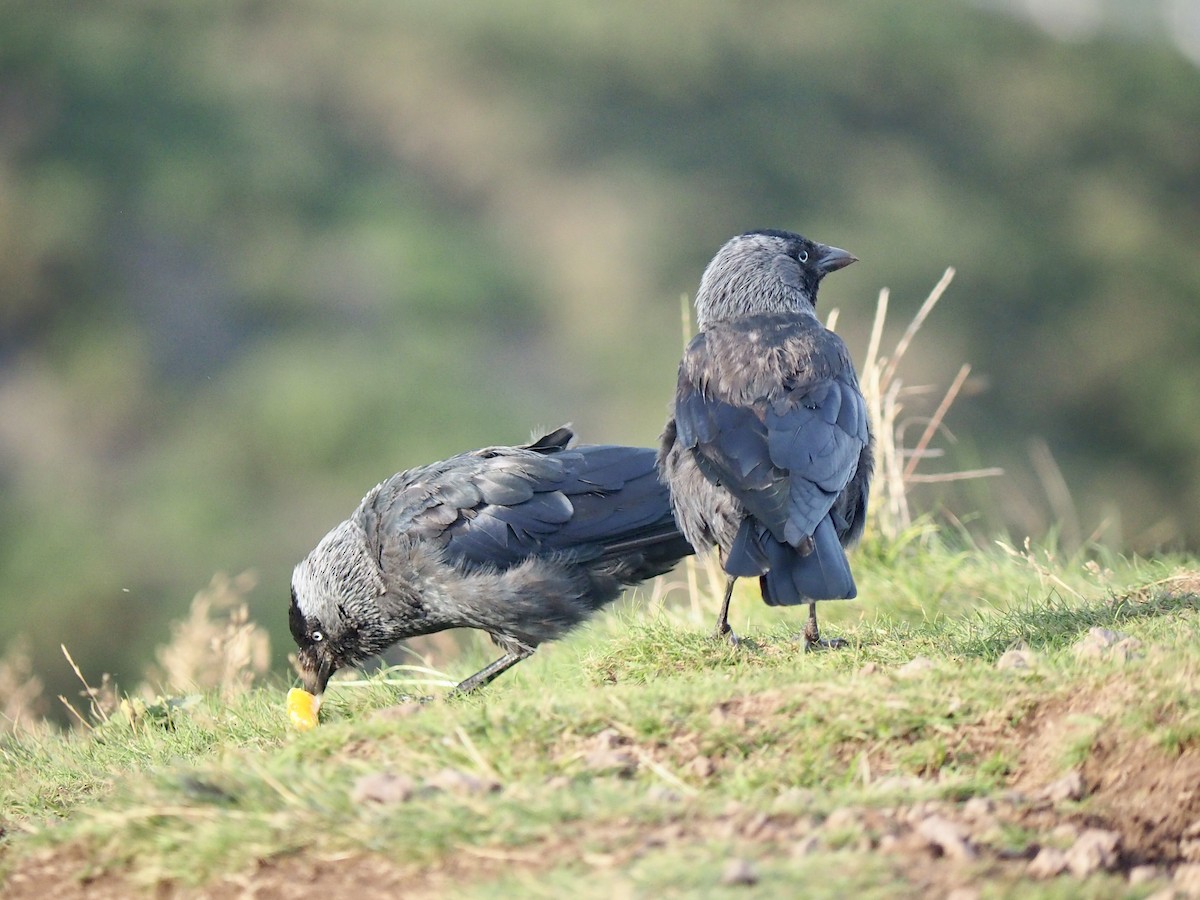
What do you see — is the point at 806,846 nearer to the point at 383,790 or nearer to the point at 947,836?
the point at 947,836

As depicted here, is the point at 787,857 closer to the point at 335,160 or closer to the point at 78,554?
the point at 78,554

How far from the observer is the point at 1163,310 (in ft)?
53.2

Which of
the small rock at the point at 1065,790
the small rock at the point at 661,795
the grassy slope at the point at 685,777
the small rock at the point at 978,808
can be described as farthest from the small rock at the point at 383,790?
the small rock at the point at 1065,790

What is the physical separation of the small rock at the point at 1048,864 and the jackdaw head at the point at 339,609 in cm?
357

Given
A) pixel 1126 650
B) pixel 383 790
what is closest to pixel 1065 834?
pixel 1126 650

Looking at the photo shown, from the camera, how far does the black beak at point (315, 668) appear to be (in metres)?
5.84

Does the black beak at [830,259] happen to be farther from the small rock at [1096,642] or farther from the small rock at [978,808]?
the small rock at [978,808]

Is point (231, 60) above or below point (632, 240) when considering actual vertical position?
above

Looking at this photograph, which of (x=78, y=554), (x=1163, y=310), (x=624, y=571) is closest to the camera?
(x=624, y=571)

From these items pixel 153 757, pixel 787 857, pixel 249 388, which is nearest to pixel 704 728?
pixel 787 857

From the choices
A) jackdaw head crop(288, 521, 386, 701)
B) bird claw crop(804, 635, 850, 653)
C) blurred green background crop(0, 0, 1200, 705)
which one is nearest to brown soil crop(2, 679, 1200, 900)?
bird claw crop(804, 635, 850, 653)

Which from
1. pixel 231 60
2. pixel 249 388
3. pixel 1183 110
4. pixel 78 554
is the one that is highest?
pixel 231 60

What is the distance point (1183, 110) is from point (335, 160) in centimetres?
1149

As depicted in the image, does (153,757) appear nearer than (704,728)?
No
